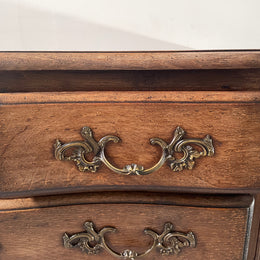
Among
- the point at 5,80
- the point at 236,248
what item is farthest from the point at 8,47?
the point at 236,248

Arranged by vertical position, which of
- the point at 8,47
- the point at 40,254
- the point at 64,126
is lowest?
the point at 40,254

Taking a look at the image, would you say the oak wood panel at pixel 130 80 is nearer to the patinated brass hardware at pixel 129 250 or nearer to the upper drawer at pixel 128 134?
the upper drawer at pixel 128 134

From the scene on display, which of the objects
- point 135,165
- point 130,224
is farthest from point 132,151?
point 130,224

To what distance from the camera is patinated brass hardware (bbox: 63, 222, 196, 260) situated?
1.46 ft

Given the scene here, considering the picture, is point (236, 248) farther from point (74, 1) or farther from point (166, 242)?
point (74, 1)

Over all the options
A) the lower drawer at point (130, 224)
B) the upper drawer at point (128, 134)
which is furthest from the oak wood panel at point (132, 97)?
the lower drawer at point (130, 224)

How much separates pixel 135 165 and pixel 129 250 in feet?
0.49

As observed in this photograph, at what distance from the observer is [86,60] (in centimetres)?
34

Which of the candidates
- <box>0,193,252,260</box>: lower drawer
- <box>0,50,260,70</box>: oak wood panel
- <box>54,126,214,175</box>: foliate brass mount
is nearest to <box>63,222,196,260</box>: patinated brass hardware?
<box>0,193,252,260</box>: lower drawer

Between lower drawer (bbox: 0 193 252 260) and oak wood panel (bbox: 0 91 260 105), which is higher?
oak wood panel (bbox: 0 91 260 105)

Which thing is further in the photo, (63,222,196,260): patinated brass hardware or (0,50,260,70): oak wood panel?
(63,222,196,260): patinated brass hardware

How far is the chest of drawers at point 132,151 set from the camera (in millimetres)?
356

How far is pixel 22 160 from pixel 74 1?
0.25 meters

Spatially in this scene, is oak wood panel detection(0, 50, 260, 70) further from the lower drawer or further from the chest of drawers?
the lower drawer
